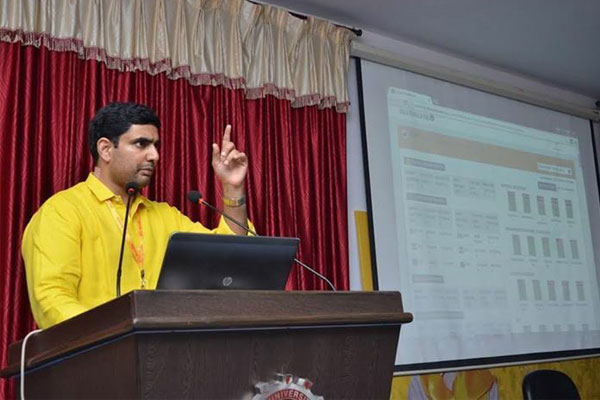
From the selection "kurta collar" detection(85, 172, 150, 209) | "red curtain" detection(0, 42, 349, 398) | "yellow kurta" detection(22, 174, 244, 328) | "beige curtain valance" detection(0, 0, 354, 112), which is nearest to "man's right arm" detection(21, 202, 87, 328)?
"yellow kurta" detection(22, 174, 244, 328)

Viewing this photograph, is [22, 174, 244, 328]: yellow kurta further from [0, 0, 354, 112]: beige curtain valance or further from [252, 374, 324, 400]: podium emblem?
[0, 0, 354, 112]: beige curtain valance

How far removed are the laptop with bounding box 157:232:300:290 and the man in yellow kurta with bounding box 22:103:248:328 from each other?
0.40 meters

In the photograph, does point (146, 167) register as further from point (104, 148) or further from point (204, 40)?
point (204, 40)

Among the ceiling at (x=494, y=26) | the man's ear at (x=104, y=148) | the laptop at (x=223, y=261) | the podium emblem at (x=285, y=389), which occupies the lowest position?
the podium emblem at (x=285, y=389)

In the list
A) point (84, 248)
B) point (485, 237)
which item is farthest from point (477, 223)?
point (84, 248)

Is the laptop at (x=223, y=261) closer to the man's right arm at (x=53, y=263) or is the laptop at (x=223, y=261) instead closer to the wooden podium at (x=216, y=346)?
the wooden podium at (x=216, y=346)

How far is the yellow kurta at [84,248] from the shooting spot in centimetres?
196

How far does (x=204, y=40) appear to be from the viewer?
3373mm

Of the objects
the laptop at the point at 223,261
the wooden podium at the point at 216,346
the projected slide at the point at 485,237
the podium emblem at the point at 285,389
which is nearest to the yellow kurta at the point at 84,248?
the wooden podium at the point at 216,346

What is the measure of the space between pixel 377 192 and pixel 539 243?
4.31 ft

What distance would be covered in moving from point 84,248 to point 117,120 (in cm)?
48

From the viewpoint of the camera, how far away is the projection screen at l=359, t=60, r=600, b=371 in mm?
3928

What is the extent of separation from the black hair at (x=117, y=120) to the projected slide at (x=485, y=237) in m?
1.84

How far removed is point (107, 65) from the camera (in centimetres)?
305
